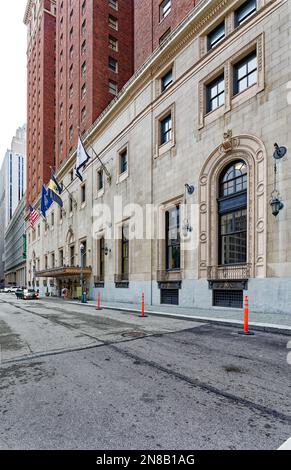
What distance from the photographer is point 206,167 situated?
16609 millimetres

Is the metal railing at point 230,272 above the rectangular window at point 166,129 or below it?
below

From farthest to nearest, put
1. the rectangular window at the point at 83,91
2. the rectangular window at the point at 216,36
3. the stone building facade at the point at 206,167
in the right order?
1. the rectangular window at the point at 83,91
2. the rectangular window at the point at 216,36
3. the stone building facade at the point at 206,167

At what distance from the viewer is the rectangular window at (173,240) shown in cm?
1892

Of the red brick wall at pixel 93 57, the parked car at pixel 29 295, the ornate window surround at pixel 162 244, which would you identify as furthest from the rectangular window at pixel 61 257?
the ornate window surround at pixel 162 244

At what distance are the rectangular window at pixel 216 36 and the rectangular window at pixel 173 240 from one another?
9755 millimetres

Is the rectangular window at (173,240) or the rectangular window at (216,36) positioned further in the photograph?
the rectangular window at (173,240)

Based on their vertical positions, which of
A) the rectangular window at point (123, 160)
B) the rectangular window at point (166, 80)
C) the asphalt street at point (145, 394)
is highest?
the rectangular window at point (166, 80)

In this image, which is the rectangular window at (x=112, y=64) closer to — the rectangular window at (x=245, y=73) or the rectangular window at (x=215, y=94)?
the rectangular window at (x=215, y=94)

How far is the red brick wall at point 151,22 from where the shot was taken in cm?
2111

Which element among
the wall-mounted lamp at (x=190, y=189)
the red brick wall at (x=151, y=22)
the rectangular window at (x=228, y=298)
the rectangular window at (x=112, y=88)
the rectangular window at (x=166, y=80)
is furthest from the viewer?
the rectangular window at (x=112, y=88)

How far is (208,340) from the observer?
316 inches

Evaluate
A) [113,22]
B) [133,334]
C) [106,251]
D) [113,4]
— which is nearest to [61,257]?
[106,251]

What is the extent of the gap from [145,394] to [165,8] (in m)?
27.9

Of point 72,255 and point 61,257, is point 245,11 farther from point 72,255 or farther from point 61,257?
point 61,257
